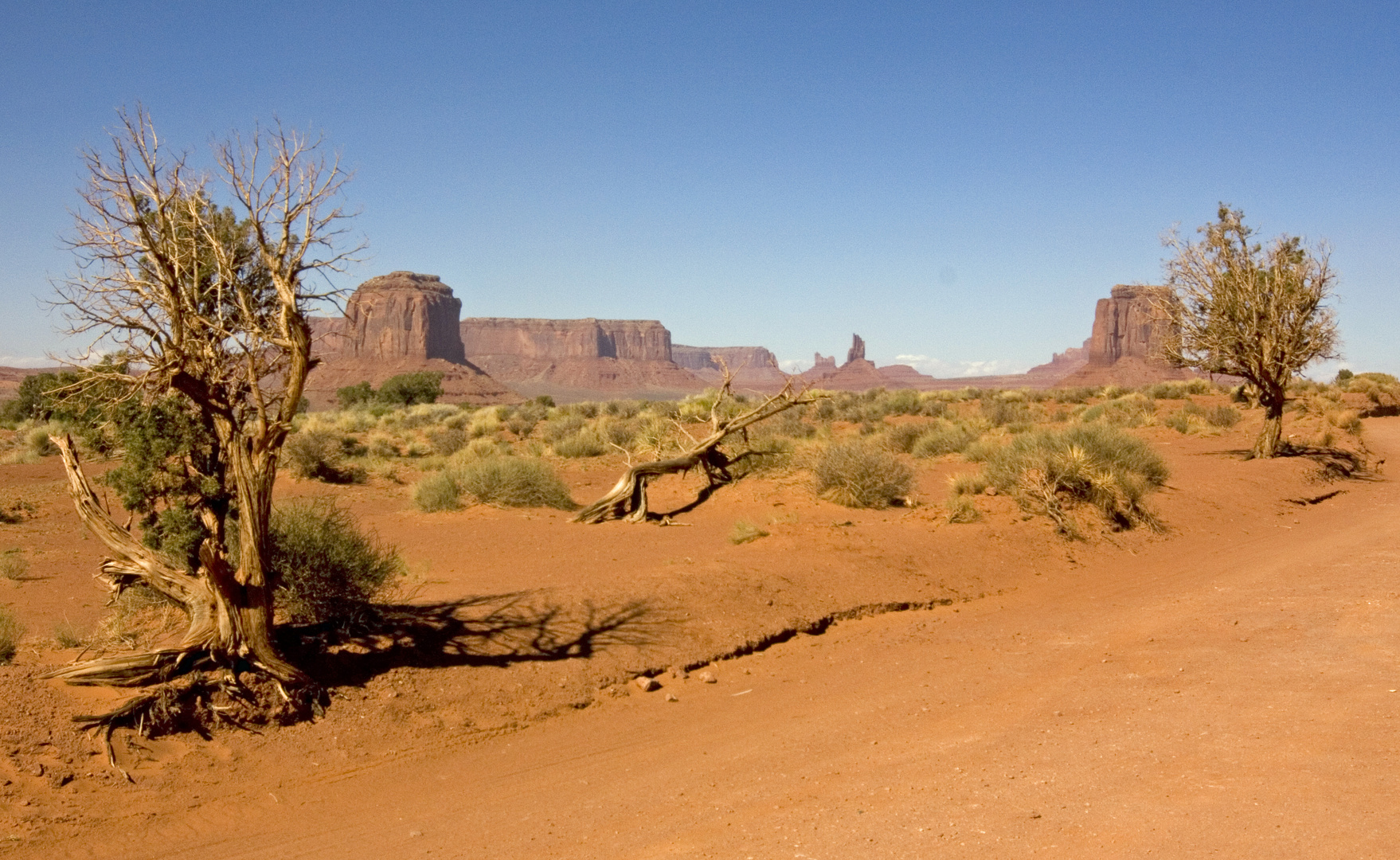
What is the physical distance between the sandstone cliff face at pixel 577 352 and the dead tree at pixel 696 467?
448 ft

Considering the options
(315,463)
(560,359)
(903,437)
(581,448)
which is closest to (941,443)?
(903,437)

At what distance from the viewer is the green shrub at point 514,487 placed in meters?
18.6

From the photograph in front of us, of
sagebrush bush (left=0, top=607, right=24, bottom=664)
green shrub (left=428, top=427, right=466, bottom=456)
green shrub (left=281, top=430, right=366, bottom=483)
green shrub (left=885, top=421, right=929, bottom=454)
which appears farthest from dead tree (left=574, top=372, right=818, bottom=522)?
green shrub (left=428, top=427, right=466, bottom=456)

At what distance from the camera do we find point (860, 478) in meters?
18.0

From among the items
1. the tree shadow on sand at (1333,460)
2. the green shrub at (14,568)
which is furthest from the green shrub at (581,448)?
the tree shadow on sand at (1333,460)

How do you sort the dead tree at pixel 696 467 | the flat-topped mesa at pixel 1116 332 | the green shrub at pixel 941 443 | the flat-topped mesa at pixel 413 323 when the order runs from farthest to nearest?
the flat-topped mesa at pixel 413 323 < the flat-topped mesa at pixel 1116 332 < the green shrub at pixel 941 443 < the dead tree at pixel 696 467

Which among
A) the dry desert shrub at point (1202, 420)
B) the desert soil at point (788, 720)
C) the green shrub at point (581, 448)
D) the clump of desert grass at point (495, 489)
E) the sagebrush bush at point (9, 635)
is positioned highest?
the dry desert shrub at point (1202, 420)

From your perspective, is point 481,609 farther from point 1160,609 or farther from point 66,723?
point 1160,609

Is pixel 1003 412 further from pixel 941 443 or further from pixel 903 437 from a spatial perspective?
pixel 941 443

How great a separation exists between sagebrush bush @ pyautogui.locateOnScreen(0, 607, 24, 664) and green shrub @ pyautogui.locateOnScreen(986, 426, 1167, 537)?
45.5 ft

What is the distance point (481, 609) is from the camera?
10.3 meters

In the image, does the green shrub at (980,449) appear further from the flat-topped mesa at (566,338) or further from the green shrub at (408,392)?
the flat-topped mesa at (566,338)

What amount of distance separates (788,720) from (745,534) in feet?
20.5

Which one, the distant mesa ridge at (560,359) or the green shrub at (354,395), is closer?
the green shrub at (354,395)
